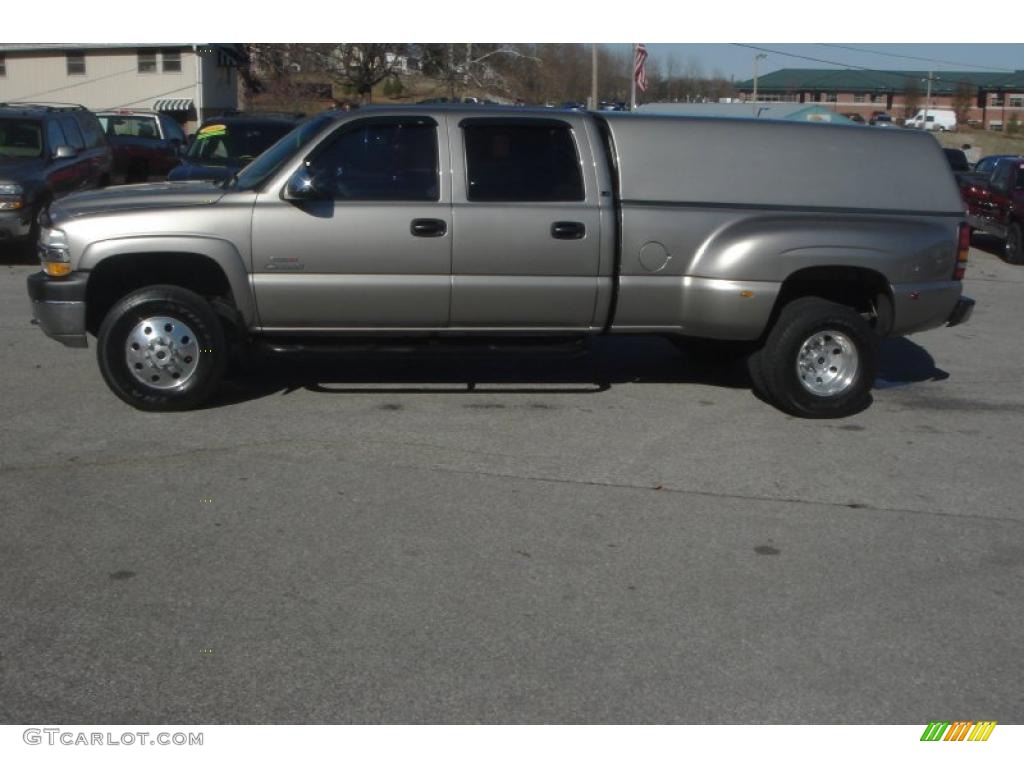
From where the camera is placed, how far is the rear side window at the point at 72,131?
16.8 meters

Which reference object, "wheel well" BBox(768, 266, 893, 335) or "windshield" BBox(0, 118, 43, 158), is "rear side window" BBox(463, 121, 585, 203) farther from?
"windshield" BBox(0, 118, 43, 158)

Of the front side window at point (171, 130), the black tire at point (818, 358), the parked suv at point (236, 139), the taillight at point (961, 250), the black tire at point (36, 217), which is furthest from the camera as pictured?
the front side window at point (171, 130)

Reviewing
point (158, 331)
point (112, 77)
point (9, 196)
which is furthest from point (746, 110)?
point (112, 77)

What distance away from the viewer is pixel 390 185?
7793 mm

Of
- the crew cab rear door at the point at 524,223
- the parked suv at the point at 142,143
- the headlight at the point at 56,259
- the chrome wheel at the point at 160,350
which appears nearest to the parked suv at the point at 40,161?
the parked suv at the point at 142,143

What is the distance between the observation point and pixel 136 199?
7672 millimetres

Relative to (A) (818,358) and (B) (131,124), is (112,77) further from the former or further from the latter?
(A) (818,358)

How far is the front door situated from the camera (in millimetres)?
7617

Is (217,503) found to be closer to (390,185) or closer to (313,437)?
(313,437)

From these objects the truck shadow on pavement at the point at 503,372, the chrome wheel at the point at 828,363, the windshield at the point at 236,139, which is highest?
the windshield at the point at 236,139

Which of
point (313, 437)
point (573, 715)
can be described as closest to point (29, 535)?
point (313, 437)

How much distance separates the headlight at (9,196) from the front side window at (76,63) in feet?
102

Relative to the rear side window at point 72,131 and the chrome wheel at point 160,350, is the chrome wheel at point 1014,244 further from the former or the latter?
the chrome wheel at point 160,350

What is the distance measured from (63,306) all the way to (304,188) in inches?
65.7
